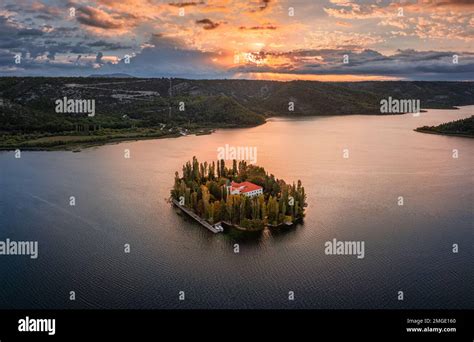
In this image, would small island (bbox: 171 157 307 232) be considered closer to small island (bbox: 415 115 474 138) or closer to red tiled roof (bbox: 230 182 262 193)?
red tiled roof (bbox: 230 182 262 193)

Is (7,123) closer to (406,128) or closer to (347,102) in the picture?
(406,128)

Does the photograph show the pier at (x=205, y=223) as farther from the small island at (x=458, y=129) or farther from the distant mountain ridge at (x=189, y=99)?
the small island at (x=458, y=129)

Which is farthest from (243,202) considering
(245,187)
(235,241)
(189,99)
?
(189,99)

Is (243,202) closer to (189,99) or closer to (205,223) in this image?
(205,223)

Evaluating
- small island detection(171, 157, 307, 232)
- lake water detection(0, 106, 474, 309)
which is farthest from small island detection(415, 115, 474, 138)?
small island detection(171, 157, 307, 232)

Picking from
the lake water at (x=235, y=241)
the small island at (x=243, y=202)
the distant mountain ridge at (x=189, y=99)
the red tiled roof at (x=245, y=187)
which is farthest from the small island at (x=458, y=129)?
the red tiled roof at (x=245, y=187)

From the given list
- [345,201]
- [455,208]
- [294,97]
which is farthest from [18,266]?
[294,97]
